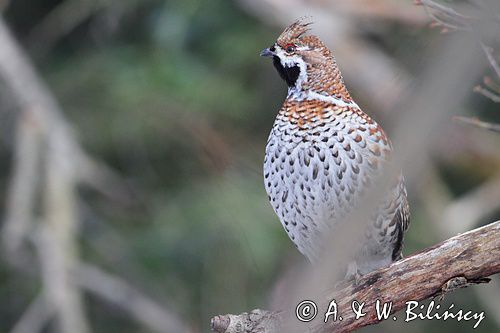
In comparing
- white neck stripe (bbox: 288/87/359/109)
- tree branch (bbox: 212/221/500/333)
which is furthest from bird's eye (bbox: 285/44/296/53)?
tree branch (bbox: 212/221/500/333)

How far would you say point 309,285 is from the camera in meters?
1.39

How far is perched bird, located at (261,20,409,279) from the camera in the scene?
3641mm

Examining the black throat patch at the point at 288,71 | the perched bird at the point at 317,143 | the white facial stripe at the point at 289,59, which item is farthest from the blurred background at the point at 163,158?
the white facial stripe at the point at 289,59

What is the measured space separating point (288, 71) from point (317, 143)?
12.0 inches

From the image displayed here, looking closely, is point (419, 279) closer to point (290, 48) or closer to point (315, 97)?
point (315, 97)

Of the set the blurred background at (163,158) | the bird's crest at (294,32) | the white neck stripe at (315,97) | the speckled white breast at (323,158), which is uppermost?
the blurred background at (163,158)

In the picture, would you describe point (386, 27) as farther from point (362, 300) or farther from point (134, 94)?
point (362, 300)

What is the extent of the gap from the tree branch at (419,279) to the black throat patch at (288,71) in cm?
84

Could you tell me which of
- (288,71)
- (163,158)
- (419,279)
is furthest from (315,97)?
(163,158)

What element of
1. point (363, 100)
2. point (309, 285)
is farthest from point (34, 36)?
point (309, 285)

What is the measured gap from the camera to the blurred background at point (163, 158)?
8.21m

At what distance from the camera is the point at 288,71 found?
3689mm

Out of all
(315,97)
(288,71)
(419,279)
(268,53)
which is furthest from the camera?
(315,97)

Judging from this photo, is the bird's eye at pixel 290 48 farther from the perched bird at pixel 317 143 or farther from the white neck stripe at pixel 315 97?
the white neck stripe at pixel 315 97
